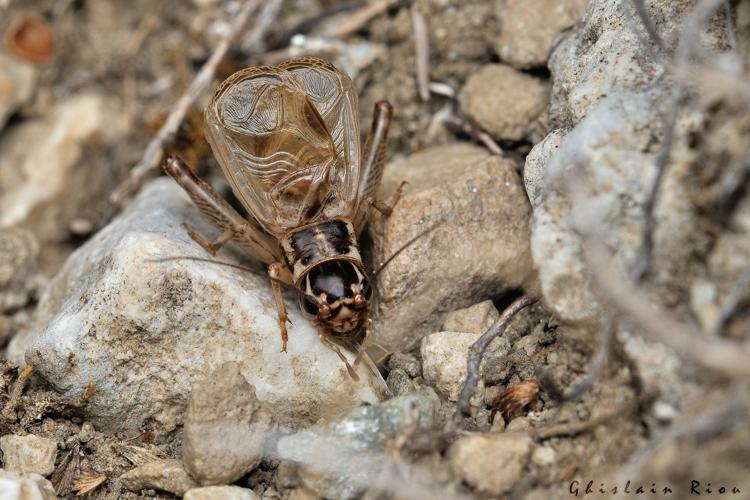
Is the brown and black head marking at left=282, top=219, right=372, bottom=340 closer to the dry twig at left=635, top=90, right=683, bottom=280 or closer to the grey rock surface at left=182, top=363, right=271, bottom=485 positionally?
the grey rock surface at left=182, top=363, right=271, bottom=485

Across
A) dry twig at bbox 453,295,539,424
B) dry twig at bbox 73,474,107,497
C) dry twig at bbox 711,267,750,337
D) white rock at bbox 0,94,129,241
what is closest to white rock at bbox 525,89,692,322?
dry twig at bbox 711,267,750,337

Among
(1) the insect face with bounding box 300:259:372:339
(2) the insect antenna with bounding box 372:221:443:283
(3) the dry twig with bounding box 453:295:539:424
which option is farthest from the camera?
(2) the insect antenna with bounding box 372:221:443:283

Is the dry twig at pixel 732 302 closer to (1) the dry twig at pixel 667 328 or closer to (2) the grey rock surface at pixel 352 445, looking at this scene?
(1) the dry twig at pixel 667 328

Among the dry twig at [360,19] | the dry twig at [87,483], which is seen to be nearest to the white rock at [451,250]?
the dry twig at [87,483]

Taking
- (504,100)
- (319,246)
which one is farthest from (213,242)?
(504,100)

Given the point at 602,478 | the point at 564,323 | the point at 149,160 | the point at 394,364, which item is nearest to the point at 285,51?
the point at 149,160

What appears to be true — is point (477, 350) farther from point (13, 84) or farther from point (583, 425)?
point (13, 84)

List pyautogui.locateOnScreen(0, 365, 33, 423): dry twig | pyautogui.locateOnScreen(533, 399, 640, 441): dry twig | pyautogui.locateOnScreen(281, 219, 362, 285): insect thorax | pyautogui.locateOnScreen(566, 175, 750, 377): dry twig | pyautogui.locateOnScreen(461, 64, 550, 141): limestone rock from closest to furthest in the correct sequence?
1. pyautogui.locateOnScreen(566, 175, 750, 377): dry twig
2. pyautogui.locateOnScreen(533, 399, 640, 441): dry twig
3. pyautogui.locateOnScreen(0, 365, 33, 423): dry twig
4. pyautogui.locateOnScreen(281, 219, 362, 285): insect thorax
5. pyautogui.locateOnScreen(461, 64, 550, 141): limestone rock
